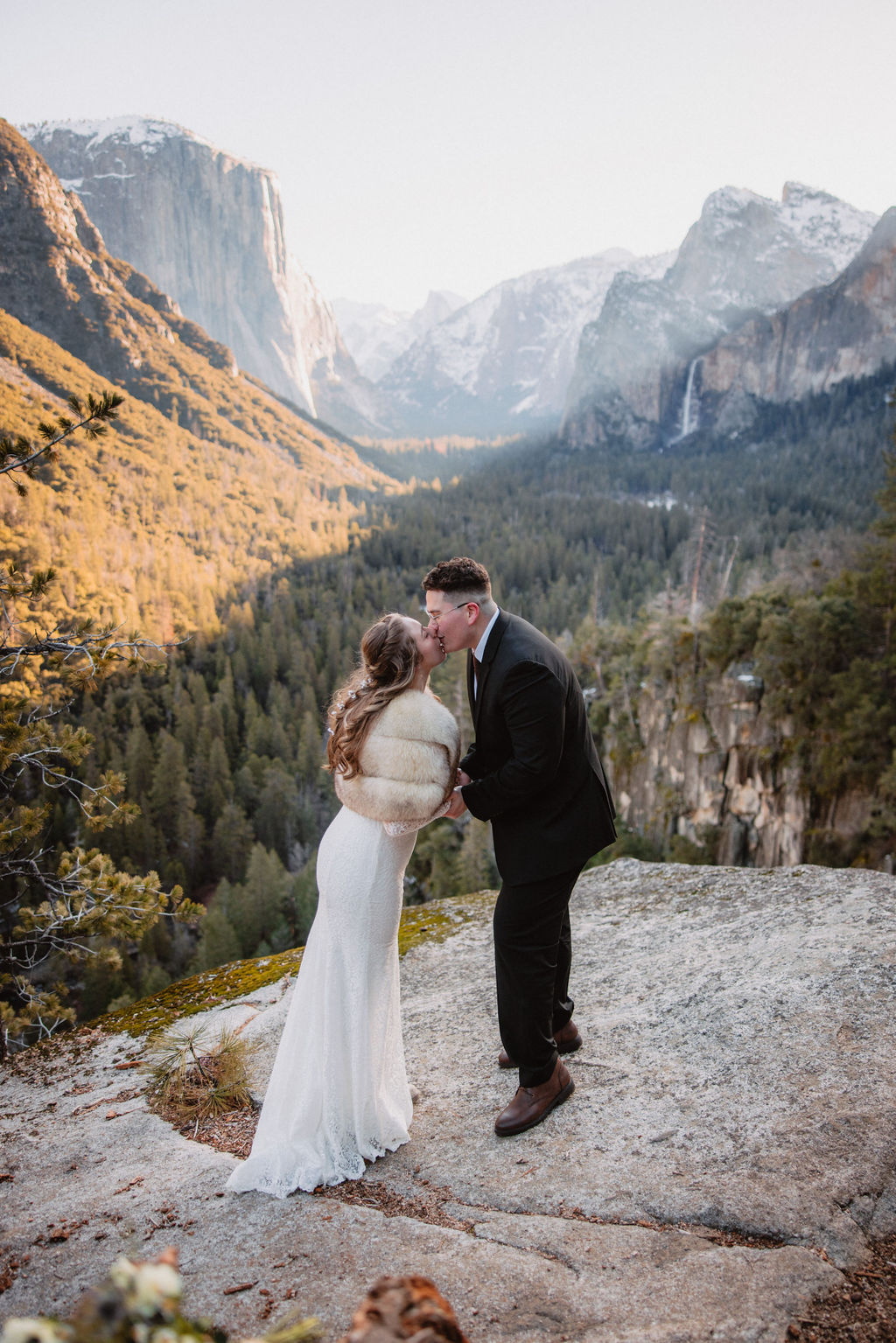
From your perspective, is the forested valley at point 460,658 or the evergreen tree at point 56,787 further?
the forested valley at point 460,658

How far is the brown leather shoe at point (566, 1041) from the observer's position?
4.25 meters

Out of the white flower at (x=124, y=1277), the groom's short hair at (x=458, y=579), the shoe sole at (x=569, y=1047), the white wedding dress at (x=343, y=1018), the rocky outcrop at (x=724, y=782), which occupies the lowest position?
the rocky outcrop at (x=724, y=782)

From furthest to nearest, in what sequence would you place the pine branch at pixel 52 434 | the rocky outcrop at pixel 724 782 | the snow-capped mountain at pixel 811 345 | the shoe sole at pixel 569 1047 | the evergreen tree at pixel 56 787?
the snow-capped mountain at pixel 811 345 → the rocky outcrop at pixel 724 782 → the evergreen tree at pixel 56 787 → the shoe sole at pixel 569 1047 → the pine branch at pixel 52 434

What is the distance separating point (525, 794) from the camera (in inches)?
131

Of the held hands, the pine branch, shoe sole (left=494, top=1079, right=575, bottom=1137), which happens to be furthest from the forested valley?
shoe sole (left=494, top=1079, right=575, bottom=1137)

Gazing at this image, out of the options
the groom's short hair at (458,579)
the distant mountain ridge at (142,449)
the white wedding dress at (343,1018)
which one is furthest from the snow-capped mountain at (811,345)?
the white wedding dress at (343,1018)

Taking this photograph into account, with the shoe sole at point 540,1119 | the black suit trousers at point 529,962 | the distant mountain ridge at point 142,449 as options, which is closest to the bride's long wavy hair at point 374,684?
the black suit trousers at point 529,962

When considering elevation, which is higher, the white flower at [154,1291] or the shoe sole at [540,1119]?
the white flower at [154,1291]

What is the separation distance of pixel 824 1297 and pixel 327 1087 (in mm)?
2157

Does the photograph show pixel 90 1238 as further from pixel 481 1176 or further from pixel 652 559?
pixel 652 559

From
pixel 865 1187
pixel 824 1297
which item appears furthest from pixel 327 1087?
pixel 865 1187

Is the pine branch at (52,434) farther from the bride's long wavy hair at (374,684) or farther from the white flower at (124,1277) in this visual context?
the white flower at (124,1277)

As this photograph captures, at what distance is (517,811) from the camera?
→ 355 cm

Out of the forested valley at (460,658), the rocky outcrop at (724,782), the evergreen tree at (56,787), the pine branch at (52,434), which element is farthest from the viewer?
the rocky outcrop at (724,782)
